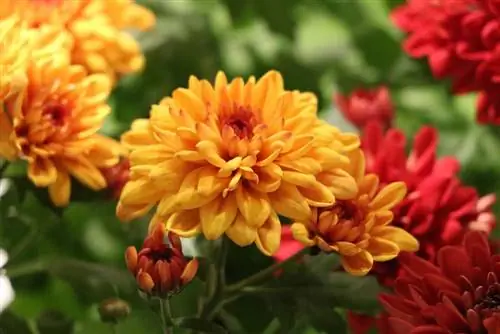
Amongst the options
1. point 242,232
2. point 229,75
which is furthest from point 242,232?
point 229,75

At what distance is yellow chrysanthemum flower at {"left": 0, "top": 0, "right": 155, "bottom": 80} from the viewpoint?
0.55m

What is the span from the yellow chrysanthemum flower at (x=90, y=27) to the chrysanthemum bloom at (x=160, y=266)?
147 mm

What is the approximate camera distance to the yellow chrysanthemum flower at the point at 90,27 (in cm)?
55

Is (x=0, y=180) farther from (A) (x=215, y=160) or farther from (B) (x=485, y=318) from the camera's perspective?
(B) (x=485, y=318)

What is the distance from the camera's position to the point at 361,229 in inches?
17.7

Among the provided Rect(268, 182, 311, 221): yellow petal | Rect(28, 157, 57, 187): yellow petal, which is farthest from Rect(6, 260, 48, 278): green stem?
Rect(268, 182, 311, 221): yellow petal

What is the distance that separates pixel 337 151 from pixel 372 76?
16.3 inches

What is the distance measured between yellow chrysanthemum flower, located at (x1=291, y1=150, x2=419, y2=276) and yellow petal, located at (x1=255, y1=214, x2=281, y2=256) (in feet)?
0.04

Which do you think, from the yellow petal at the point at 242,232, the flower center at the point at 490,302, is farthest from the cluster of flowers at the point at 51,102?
the flower center at the point at 490,302

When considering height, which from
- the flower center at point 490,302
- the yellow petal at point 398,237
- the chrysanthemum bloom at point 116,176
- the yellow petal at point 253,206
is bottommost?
the chrysanthemum bloom at point 116,176

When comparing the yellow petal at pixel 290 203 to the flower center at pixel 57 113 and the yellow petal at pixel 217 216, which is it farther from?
the flower center at pixel 57 113

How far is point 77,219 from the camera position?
29.5 inches

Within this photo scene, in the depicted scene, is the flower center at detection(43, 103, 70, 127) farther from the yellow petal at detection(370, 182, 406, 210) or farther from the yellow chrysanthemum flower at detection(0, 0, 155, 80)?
the yellow petal at detection(370, 182, 406, 210)

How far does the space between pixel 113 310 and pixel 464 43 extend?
26 cm
